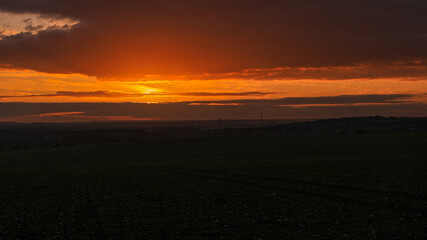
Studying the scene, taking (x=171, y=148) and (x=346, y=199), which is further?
(x=171, y=148)

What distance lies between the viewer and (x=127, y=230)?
20812 mm

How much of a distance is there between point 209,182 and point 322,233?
23234 millimetres

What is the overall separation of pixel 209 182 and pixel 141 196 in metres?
9.72

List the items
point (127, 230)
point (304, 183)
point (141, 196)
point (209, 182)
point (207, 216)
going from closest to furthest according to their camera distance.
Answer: point (127, 230) → point (207, 216) → point (141, 196) → point (304, 183) → point (209, 182)

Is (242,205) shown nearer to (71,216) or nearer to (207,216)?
(207,216)

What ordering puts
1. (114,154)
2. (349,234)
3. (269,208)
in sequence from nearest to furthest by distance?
(349,234) → (269,208) → (114,154)

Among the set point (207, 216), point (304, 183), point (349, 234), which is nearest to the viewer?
point (349, 234)

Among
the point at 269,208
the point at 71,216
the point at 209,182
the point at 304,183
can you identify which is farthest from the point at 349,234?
the point at 209,182

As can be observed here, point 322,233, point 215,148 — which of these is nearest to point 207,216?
point 322,233

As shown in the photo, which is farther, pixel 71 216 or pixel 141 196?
pixel 141 196

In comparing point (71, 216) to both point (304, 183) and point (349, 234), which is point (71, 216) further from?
point (304, 183)

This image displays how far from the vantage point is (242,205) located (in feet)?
88.2

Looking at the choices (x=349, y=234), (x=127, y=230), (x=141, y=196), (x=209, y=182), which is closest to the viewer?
(x=349, y=234)

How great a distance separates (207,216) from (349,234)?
27.5 feet
